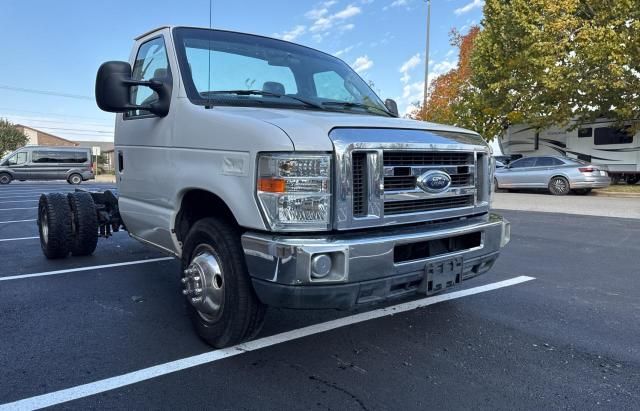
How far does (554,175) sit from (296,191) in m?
16.3

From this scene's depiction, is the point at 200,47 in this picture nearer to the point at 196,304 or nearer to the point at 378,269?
the point at 196,304

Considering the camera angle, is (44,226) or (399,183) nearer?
(399,183)

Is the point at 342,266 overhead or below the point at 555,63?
below

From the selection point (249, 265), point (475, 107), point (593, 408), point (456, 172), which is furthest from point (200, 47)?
point (475, 107)

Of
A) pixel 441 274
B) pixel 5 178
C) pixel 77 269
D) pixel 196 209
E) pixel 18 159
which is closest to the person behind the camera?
pixel 441 274

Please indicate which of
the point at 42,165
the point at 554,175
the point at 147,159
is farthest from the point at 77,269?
the point at 42,165

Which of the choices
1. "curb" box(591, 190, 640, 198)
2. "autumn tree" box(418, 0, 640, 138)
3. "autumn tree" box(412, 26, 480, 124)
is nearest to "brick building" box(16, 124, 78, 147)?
"autumn tree" box(412, 26, 480, 124)

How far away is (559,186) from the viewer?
16.7 meters

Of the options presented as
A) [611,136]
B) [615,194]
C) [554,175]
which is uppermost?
[611,136]

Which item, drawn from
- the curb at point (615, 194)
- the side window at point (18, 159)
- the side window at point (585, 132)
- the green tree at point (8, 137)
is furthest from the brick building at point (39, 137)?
the curb at point (615, 194)

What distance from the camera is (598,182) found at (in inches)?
627

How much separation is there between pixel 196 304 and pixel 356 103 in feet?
6.79

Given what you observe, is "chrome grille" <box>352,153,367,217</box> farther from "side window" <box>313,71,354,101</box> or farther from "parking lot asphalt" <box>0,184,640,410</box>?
"side window" <box>313,71,354,101</box>

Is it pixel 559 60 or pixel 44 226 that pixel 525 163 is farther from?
pixel 44 226
